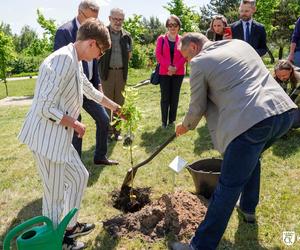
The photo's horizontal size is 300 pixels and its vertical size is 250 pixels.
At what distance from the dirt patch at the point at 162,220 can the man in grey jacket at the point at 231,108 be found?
0.52m

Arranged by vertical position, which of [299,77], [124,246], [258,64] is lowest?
[124,246]

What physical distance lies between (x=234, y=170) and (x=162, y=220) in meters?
1.13

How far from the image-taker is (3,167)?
568 cm

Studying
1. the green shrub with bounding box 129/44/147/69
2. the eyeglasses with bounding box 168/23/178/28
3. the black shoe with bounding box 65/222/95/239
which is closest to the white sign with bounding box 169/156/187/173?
the black shoe with bounding box 65/222/95/239

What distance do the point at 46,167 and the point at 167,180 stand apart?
7.18 ft

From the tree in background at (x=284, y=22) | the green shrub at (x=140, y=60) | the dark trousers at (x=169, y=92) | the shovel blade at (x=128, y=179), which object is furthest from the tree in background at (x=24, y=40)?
the shovel blade at (x=128, y=179)

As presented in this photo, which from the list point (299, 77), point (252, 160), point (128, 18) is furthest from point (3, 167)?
point (128, 18)

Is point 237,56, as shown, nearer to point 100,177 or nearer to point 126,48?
point 100,177

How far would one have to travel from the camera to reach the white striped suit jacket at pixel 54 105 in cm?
268

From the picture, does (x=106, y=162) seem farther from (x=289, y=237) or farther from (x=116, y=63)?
(x=289, y=237)

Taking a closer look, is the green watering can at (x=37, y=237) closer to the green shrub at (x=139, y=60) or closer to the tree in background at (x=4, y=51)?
the tree in background at (x=4, y=51)

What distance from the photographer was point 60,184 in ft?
9.98

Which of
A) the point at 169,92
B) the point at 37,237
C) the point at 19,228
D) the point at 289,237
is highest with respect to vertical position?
the point at 19,228

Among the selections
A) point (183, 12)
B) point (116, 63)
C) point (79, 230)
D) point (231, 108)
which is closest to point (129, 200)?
point (79, 230)
